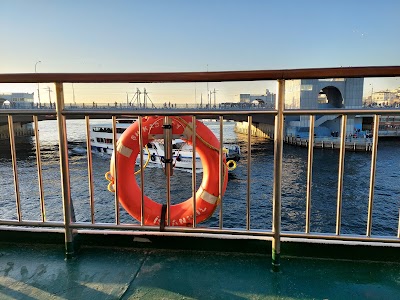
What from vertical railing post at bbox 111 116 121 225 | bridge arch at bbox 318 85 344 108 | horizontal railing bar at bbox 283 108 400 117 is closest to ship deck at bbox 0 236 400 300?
vertical railing post at bbox 111 116 121 225

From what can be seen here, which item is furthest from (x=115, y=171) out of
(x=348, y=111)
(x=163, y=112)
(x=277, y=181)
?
(x=348, y=111)

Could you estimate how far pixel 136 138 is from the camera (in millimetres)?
2320

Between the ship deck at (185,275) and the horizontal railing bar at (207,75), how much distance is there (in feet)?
3.56

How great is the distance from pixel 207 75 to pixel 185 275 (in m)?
1.16

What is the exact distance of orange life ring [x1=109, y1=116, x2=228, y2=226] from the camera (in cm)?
237

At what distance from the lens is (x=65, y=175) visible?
78.9 inches

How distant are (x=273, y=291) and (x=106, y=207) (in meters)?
13.7

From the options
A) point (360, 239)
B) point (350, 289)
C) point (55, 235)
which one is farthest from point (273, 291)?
point (55, 235)

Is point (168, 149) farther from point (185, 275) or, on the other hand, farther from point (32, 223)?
point (32, 223)

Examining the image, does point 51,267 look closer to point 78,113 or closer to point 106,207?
point 78,113

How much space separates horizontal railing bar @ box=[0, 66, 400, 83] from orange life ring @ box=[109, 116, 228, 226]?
61cm

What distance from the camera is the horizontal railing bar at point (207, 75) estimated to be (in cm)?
159

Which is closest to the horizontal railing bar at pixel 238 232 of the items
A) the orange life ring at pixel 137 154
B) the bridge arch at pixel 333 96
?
the orange life ring at pixel 137 154

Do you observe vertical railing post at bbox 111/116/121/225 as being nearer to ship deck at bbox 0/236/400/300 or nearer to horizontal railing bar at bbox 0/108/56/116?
ship deck at bbox 0/236/400/300
